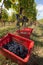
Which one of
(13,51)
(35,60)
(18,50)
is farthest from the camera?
(35,60)

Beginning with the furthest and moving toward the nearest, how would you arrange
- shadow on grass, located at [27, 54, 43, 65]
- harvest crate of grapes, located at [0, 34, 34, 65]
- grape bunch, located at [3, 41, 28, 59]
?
shadow on grass, located at [27, 54, 43, 65]
grape bunch, located at [3, 41, 28, 59]
harvest crate of grapes, located at [0, 34, 34, 65]

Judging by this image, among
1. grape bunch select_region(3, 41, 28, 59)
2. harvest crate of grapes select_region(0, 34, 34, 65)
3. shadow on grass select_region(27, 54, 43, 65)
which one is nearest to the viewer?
harvest crate of grapes select_region(0, 34, 34, 65)

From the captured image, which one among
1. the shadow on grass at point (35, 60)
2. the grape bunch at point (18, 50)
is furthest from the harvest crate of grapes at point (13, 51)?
the shadow on grass at point (35, 60)

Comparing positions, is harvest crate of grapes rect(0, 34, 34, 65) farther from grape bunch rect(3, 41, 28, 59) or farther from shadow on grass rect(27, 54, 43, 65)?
shadow on grass rect(27, 54, 43, 65)

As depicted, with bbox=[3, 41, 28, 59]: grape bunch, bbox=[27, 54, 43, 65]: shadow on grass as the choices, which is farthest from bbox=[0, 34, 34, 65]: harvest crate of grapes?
bbox=[27, 54, 43, 65]: shadow on grass

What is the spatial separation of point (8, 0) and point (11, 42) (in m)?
2.07

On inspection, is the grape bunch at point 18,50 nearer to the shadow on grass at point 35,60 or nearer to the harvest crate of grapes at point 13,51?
the harvest crate of grapes at point 13,51

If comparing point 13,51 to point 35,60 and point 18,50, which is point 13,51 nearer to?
point 18,50

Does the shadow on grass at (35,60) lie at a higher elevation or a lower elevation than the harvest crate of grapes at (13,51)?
lower

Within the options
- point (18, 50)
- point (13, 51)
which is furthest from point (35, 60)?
point (13, 51)

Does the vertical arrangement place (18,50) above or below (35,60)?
above

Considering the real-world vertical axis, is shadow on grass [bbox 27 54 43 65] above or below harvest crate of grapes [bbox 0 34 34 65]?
below

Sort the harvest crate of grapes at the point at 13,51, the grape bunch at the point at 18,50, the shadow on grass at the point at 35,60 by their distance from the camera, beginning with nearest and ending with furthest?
the harvest crate of grapes at the point at 13,51 < the grape bunch at the point at 18,50 < the shadow on grass at the point at 35,60

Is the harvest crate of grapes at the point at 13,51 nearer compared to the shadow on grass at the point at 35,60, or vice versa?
the harvest crate of grapes at the point at 13,51
